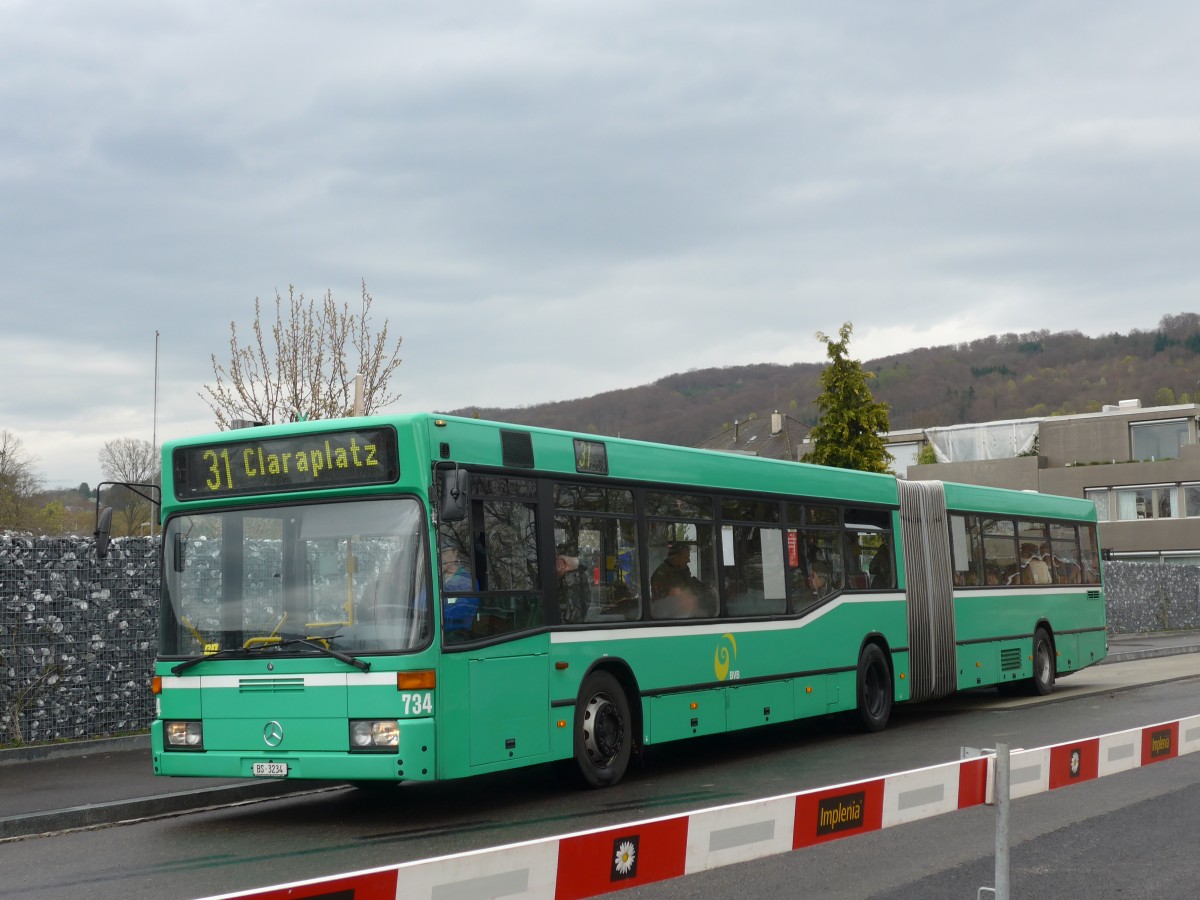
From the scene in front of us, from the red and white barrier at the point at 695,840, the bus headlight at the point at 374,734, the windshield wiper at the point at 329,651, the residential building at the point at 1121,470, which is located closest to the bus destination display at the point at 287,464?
the windshield wiper at the point at 329,651

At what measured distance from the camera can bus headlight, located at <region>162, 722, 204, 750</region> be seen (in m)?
9.74

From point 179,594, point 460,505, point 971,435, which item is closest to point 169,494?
point 179,594

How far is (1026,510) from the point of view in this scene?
20.1 metres

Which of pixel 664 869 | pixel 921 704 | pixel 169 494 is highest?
pixel 169 494

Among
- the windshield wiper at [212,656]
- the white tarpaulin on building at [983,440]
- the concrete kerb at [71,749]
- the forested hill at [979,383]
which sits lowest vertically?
the concrete kerb at [71,749]

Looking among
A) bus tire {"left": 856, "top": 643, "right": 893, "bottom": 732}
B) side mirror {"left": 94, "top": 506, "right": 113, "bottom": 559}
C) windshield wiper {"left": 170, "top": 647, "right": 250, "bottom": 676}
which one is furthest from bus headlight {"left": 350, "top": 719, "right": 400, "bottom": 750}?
bus tire {"left": 856, "top": 643, "right": 893, "bottom": 732}

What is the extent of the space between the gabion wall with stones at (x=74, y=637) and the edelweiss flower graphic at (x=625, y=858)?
447 inches

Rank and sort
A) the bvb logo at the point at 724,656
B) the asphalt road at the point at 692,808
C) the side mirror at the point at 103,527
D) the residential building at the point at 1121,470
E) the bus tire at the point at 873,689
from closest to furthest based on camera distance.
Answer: the asphalt road at the point at 692,808 < the side mirror at the point at 103,527 < the bvb logo at the point at 724,656 < the bus tire at the point at 873,689 < the residential building at the point at 1121,470

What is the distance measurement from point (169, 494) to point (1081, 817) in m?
6.93

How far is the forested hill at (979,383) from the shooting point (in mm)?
98500

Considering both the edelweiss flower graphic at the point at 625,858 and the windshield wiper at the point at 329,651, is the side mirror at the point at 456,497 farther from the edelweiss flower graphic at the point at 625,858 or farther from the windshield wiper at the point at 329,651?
the edelweiss flower graphic at the point at 625,858

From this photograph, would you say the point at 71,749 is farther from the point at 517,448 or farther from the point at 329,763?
the point at 517,448

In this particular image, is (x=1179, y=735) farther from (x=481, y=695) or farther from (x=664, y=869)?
(x=481, y=695)

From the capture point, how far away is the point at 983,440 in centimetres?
8131
